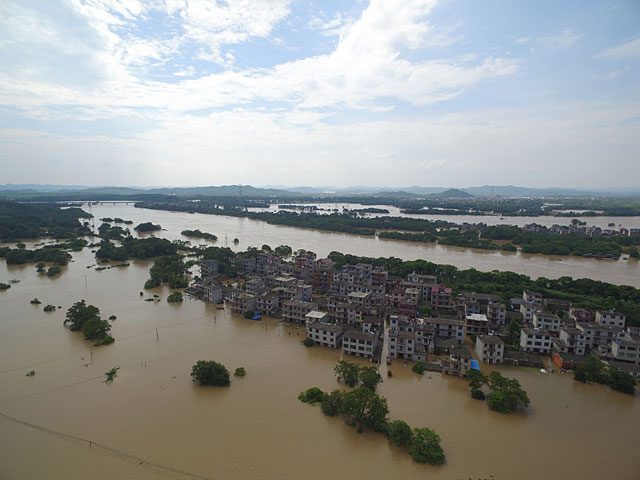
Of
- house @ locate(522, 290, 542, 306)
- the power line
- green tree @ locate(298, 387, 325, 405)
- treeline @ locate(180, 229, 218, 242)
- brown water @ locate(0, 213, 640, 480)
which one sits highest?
house @ locate(522, 290, 542, 306)

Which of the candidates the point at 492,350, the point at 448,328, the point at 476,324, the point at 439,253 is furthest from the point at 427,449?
the point at 439,253

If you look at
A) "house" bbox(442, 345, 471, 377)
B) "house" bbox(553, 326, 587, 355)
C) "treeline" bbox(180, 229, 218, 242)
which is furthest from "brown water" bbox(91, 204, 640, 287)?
"house" bbox(442, 345, 471, 377)

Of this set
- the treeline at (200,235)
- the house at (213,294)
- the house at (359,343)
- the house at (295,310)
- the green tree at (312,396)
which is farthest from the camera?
the treeline at (200,235)

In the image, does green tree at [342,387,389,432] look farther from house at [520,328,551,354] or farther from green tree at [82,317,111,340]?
green tree at [82,317,111,340]

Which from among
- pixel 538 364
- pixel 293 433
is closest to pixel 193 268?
pixel 293 433

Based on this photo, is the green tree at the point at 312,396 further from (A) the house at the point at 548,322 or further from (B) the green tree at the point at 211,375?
(A) the house at the point at 548,322

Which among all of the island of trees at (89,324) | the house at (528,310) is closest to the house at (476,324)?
the house at (528,310)
